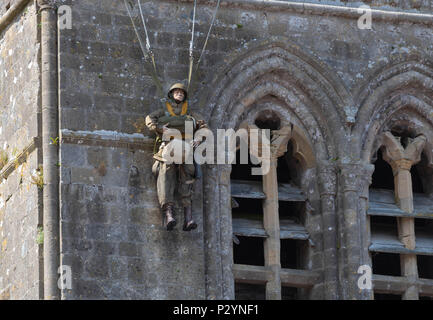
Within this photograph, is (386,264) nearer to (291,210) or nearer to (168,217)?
(291,210)

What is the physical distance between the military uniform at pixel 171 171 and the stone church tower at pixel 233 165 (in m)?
0.19

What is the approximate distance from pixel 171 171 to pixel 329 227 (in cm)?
222

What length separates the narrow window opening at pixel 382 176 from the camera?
3225 centimetres

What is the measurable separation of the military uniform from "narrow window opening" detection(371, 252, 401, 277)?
11.2ft

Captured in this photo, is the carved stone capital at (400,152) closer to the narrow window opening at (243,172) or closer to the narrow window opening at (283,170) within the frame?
the narrow window opening at (283,170)

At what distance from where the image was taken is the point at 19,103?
1211 inches

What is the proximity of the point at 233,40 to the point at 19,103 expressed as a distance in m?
2.72

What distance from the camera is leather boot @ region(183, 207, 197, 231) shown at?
97.6 feet

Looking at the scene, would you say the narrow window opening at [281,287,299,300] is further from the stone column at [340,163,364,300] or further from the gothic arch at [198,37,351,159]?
the gothic arch at [198,37,351,159]

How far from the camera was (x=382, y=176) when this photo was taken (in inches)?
1276

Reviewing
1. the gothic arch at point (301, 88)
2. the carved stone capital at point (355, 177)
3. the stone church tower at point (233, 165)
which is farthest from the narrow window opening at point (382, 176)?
the gothic arch at point (301, 88)

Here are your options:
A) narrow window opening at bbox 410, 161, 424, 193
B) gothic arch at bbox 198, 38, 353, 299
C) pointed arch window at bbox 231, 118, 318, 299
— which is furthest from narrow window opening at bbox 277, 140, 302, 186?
narrow window opening at bbox 410, 161, 424, 193
